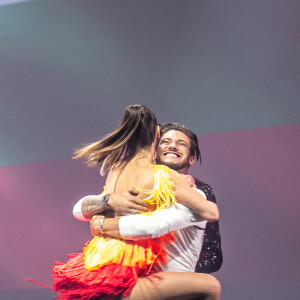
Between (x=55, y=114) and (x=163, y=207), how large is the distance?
2.86 meters

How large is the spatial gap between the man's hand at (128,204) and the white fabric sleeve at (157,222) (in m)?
0.04

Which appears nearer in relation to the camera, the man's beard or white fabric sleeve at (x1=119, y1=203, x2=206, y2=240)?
white fabric sleeve at (x1=119, y1=203, x2=206, y2=240)

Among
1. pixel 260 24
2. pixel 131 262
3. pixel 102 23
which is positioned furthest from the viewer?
pixel 102 23

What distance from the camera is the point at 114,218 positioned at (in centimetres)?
189

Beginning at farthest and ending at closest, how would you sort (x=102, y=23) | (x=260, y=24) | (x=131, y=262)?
(x=102, y=23)
(x=260, y=24)
(x=131, y=262)

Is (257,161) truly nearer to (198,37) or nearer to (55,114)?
(198,37)

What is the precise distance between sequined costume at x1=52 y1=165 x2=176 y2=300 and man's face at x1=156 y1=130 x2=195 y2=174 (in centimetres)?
78

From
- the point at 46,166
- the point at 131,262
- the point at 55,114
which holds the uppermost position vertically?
the point at 55,114

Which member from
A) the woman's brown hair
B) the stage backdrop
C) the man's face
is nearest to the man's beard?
the man's face

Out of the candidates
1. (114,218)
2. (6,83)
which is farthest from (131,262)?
(6,83)

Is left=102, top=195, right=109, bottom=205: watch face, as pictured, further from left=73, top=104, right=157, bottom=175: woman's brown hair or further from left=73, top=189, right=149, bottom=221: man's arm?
left=73, top=104, right=157, bottom=175: woman's brown hair

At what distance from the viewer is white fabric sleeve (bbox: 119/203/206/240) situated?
1.75m

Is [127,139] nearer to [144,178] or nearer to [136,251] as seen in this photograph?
[144,178]

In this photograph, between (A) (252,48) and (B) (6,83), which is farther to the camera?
(B) (6,83)
